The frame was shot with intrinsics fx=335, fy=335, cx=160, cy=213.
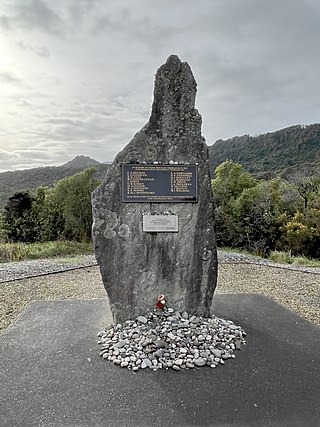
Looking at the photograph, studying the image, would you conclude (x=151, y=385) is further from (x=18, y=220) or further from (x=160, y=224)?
(x=18, y=220)

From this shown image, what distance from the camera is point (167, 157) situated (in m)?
4.04

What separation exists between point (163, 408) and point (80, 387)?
762 mm

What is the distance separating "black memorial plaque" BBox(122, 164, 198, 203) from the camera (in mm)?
3949

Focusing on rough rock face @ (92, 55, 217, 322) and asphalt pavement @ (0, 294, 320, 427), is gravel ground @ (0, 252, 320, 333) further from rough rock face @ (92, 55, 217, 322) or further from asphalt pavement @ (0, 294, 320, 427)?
rough rock face @ (92, 55, 217, 322)

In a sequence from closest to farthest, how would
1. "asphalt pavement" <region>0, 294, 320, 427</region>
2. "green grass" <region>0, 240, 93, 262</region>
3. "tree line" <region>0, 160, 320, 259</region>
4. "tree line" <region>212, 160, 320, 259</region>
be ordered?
1. "asphalt pavement" <region>0, 294, 320, 427</region>
2. "green grass" <region>0, 240, 93, 262</region>
3. "tree line" <region>212, 160, 320, 259</region>
4. "tree line" <region>0, 160, 320, 259</region>

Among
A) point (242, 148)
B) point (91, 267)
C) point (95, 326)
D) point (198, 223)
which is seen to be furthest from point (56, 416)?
point (242, 148)

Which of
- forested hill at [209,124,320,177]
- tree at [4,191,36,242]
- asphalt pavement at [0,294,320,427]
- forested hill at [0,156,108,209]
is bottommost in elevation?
asphalt pavement at [0,294,320,427]

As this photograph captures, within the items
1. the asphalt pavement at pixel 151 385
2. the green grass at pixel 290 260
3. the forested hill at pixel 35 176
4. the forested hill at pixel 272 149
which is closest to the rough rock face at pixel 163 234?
the asphalt pavement at pixel 151 385

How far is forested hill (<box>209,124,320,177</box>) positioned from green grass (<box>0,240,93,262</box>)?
1861 centimetres

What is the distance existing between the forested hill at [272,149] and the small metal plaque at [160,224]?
24012mm

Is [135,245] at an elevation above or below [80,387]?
above

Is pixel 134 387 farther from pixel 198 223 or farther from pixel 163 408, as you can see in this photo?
pixel 198 223

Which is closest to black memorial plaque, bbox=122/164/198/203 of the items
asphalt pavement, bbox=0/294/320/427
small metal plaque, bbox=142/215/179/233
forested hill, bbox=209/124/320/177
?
small metal plaque, bbox=142/215/179/233

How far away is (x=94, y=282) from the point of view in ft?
23.3
